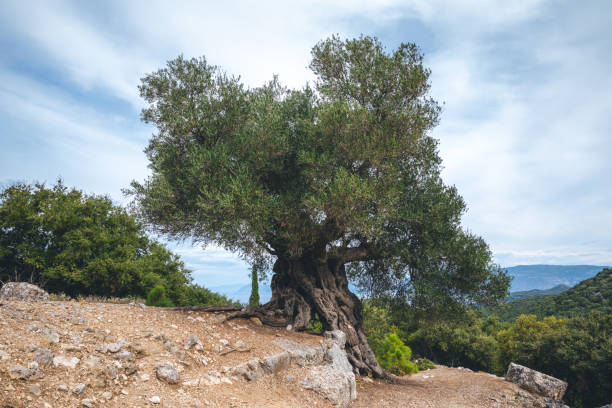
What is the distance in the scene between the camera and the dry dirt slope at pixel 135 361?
20.1ft

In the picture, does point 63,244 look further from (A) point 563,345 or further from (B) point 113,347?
(A) point 563,345

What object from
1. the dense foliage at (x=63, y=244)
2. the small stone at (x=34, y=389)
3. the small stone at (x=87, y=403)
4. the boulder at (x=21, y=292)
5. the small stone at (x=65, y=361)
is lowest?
Answer: the small stone at (x=87, y=403)

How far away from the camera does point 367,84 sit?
15.0m

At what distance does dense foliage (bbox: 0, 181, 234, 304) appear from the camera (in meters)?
21.7

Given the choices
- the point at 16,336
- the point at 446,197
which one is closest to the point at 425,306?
the point at 446,197

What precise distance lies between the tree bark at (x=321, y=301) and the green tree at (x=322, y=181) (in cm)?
7

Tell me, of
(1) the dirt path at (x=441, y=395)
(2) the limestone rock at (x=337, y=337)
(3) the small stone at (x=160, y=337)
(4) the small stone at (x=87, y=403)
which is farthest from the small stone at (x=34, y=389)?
(2) the limestone rock at (x=337, y=337)

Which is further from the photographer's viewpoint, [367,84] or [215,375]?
[367,84]

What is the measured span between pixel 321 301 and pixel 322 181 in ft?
19.9

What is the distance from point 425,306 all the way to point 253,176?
1051cm

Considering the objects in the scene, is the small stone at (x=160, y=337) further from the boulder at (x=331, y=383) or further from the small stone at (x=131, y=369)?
the boulder at (x=331, y=383)

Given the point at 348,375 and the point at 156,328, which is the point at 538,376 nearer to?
the point at 348,375

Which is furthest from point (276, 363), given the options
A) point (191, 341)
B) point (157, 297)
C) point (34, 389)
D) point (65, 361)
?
point (157, 297)

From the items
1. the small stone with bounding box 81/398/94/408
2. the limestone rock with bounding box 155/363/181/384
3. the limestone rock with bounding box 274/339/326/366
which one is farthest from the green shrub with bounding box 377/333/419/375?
the small stone with bounding box 81/398/94/408
